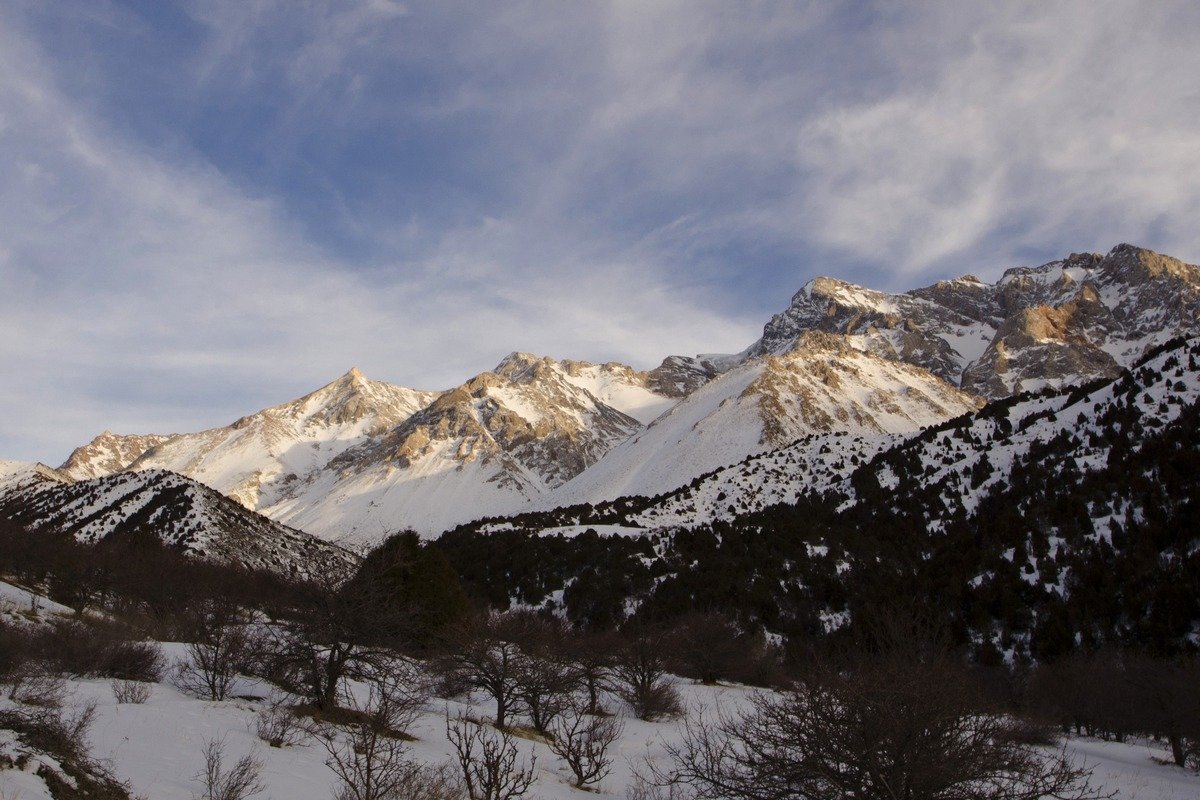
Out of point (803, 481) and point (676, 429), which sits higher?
point (676, 429)

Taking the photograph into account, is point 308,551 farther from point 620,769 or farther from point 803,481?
point 620,769

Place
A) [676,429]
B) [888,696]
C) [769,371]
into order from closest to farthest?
[888,696] < [676,429] < [769,371]

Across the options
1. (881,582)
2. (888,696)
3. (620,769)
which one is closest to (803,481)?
(881,582)

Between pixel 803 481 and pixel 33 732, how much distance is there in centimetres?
4909

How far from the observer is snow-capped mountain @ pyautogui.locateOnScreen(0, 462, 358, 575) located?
6544 cm

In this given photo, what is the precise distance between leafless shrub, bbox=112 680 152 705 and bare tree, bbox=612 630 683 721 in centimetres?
1398

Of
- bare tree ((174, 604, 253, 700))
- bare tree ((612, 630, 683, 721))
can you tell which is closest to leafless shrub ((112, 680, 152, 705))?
bare tree ((174, 604, 253, 700))

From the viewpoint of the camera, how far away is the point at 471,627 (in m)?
23.0

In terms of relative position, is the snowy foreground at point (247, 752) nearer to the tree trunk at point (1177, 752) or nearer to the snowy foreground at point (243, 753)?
the snowy foreground at point (243, 753)

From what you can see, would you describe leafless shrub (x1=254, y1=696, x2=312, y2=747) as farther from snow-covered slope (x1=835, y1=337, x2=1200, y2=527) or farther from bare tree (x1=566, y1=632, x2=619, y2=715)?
snow-covered slope (x1=835, y1=337, x2=1200, y2=527)

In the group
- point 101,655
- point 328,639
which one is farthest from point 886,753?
point 101,655

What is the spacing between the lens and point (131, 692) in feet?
54.1

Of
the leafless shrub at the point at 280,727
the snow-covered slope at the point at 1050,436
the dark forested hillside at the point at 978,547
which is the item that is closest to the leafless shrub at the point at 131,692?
the leafless shrub at the point at 280,727

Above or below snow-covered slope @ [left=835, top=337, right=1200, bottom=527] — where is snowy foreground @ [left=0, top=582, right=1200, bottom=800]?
below
